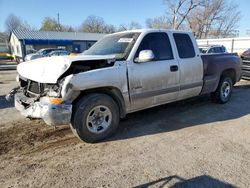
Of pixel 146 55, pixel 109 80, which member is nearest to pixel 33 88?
pixel 109 80

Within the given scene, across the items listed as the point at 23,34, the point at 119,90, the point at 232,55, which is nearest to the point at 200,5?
the point at 23,34

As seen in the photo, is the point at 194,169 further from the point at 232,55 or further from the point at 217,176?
the point at 232,55

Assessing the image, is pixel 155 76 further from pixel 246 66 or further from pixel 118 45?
pixel 246 66

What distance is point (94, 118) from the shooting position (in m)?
4.11

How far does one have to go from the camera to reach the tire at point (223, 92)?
6492 mm

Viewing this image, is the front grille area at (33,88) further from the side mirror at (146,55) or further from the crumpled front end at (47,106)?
the side mirror at (146,55)

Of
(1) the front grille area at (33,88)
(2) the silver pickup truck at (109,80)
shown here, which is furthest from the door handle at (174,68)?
(1) the front grille area at (33,88)

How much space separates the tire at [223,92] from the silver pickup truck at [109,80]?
120 centimetres

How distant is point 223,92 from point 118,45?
12.4 ft

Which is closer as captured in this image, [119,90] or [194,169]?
[194,169]

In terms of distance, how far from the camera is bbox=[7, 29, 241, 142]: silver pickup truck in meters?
3.66

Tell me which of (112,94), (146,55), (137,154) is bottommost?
(137,154)

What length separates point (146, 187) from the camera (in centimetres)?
281

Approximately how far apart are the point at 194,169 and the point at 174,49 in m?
2.73
